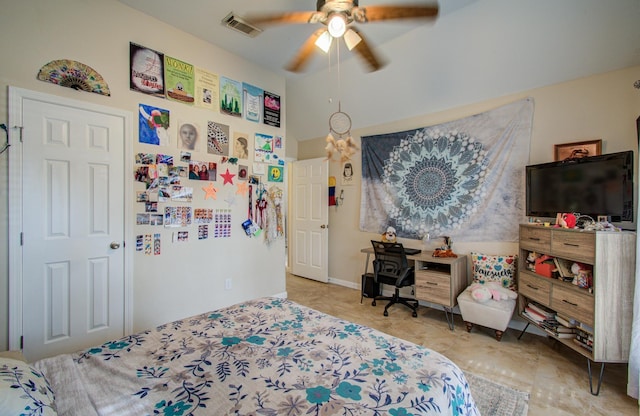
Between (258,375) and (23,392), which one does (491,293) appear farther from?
(23,392)

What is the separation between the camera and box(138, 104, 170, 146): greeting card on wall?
249 centimetres

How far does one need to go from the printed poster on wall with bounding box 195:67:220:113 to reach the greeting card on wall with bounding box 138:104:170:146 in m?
0.40

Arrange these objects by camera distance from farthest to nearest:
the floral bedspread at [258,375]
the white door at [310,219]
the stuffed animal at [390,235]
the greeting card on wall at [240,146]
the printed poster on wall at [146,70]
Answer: the white door at [310,219], the stuffed animal at [390,235], the greeting card on wall at [240,146], the printed poster on wall at [146,70], the floral bedspread at [258,375]

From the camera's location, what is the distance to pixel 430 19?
1640 millimetres

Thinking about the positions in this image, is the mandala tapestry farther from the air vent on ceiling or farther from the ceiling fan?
the air vent on ceiling

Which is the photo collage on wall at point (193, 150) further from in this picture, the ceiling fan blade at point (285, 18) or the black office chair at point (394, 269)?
the black office chair at point (394, 269)

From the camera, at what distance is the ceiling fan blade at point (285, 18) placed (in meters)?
1.72

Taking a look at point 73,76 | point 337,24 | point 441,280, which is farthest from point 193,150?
point 441,280

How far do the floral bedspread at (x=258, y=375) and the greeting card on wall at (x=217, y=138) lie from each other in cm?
202

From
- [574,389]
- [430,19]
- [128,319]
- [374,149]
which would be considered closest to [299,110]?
[374,149]

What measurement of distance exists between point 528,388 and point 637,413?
0.56 metres

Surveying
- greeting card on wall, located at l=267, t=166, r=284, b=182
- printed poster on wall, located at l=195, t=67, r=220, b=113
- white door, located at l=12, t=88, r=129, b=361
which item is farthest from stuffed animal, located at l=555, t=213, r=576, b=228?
white door, located at l=12, t=88, r=129, b=361

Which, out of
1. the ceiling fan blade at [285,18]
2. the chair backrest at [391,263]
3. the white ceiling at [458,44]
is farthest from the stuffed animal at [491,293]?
the ceiling fan blade at [285,18]

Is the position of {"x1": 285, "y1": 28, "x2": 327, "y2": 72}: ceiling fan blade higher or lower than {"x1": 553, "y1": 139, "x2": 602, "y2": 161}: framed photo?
higher
